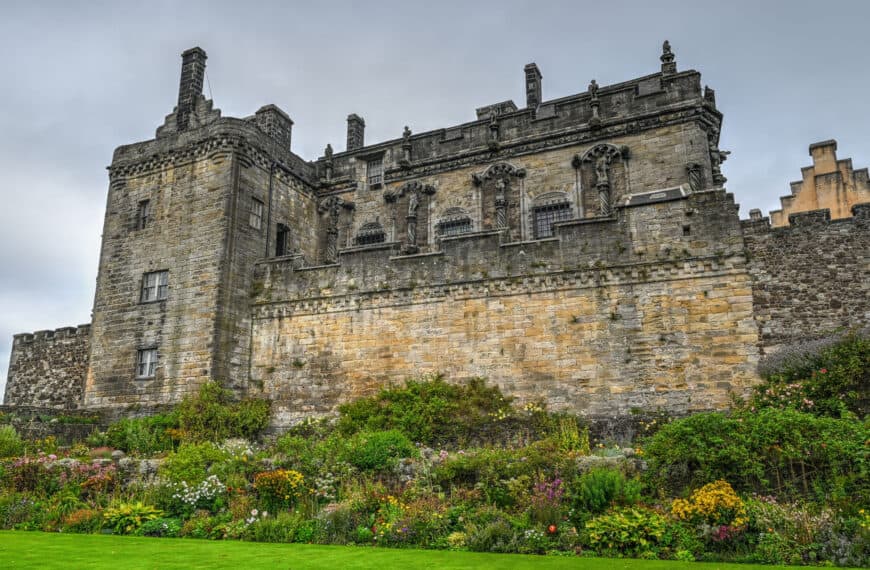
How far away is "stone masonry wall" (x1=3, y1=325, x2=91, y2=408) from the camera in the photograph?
94.8 feet

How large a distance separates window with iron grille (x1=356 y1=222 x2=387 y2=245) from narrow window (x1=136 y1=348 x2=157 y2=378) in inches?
355

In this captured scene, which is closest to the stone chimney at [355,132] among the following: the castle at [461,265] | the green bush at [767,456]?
the castle at [461,265]

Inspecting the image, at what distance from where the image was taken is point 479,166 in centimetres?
2645

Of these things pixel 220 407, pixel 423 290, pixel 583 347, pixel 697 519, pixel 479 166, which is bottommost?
pixel 697 519

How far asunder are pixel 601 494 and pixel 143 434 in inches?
581

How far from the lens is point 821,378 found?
16125 mm

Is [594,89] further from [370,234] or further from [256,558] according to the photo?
[256,558]

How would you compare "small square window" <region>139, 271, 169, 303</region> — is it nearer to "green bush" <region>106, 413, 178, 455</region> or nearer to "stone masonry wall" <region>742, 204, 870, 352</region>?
"green bush" <region>106, 413, 178, 455</region>

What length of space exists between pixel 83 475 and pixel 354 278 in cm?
1042

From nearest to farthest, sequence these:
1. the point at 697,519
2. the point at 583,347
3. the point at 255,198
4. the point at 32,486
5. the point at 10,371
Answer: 1. the point at 697,519
2. the point at 32,486
3. the point at 583,347
4. the point at 255,198
5. the point at 10,371

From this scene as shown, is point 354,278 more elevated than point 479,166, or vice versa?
point 479,166

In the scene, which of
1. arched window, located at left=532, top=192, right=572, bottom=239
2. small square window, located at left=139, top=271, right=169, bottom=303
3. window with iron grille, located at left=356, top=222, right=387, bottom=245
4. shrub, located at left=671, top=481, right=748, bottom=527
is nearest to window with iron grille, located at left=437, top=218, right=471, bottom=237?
window with iron grille, located at left=356, top=222, right=387, bottom=245

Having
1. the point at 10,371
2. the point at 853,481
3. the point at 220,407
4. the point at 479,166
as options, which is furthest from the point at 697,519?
the point at 10,371

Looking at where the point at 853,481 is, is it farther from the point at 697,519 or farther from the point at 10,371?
the point at 10,371
